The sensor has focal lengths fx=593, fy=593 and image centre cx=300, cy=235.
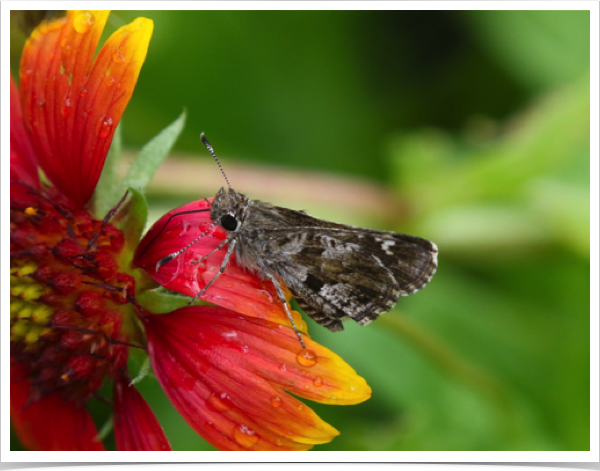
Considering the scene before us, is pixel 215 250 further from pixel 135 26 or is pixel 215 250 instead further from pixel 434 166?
pixel 434 166

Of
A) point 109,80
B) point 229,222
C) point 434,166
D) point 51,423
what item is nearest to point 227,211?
point 229,222

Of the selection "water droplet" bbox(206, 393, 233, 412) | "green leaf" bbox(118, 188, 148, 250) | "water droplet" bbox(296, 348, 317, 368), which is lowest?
"water droplet" bbox(206, 393, 233, 412)

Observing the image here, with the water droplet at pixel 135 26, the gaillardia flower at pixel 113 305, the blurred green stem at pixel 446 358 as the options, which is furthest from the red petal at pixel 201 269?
the blurred green stem at pixel 446 358

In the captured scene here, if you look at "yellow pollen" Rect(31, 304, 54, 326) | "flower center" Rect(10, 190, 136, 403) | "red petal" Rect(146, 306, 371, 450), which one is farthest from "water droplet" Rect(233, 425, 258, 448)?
"yellow pollen" Rect(31, 304, 54, 326)

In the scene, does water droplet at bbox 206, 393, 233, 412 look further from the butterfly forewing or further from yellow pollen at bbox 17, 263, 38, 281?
yellow pollen at bbox 17, 263, 38, 281

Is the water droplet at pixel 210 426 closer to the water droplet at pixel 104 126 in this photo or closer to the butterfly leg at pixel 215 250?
the butterfly leg at pixel 215 250

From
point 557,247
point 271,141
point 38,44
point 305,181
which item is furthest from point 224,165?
point 557,247

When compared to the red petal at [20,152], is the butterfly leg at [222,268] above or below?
below
